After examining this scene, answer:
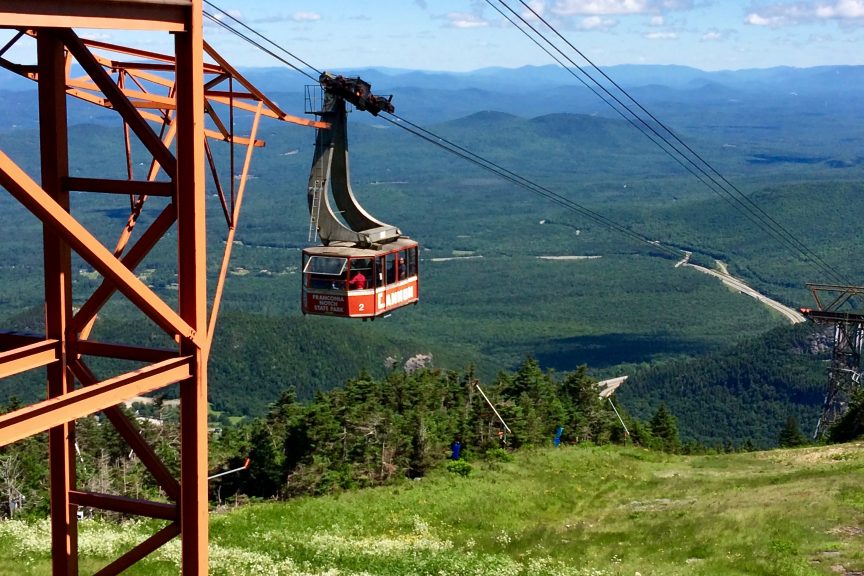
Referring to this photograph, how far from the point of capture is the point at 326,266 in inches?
1078

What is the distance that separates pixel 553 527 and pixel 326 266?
1042 centimetres

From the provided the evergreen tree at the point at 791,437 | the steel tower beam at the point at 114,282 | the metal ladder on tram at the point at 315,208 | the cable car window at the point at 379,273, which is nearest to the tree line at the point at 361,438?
the cable car window at the point at 379,273

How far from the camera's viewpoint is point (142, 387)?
10008 mm

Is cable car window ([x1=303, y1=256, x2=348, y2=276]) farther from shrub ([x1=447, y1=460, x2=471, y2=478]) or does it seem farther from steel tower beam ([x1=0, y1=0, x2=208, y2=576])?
shrub ([x1=447, y1=460, x2=471, y2=478])

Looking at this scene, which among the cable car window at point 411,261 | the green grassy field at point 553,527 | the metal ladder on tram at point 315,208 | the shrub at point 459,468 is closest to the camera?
the green grassy field at point 553,527

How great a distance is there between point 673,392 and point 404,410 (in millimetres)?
120957

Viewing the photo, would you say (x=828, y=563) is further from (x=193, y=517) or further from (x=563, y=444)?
(x=563, y=444)

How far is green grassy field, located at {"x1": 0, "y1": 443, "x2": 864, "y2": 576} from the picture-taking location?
2203cm

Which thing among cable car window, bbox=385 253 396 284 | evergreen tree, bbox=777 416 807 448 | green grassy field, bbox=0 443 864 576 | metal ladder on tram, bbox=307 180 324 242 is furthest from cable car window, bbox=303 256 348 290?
evergreen tree, bbox=777 416 807 448

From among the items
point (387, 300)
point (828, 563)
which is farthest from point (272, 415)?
point (828, 563)

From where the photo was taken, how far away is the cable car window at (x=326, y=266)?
2720 centimetres

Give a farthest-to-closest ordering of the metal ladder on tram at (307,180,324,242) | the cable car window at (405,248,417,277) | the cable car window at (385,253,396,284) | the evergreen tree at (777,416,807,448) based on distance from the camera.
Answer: the evergreen tree at (777,416,807,448) < the cable car window at (405,248,417,277) < the cable car window at (385,253,396,284) < the metal ladder on tram at (307,180,324,242)

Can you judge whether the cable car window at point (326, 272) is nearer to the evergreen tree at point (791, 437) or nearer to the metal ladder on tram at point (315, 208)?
the metal ladder on tram at point (315, 208)

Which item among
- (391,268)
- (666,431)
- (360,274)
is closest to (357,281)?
(360,274)
